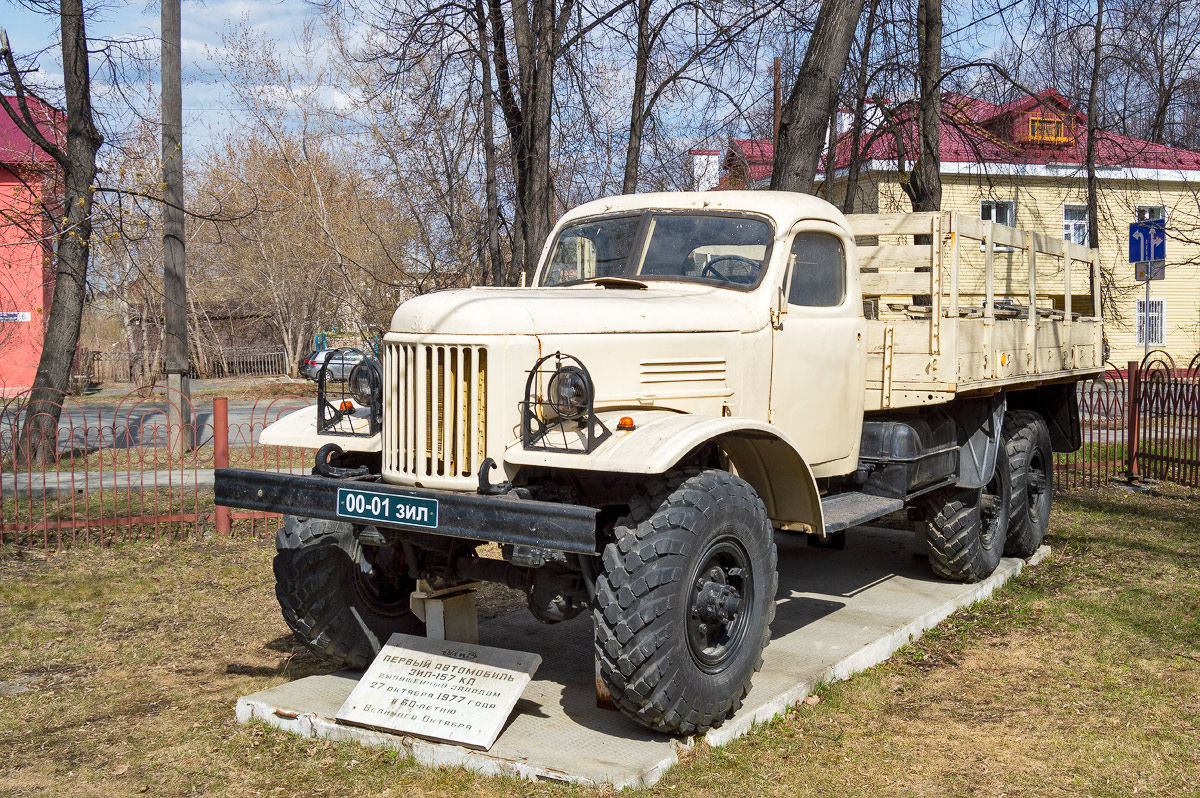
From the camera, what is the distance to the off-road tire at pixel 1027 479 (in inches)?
308

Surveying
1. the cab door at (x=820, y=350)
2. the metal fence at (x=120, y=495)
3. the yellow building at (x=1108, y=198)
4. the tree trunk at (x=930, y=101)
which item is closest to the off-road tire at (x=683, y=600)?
the cab door at (x=820, y=350)

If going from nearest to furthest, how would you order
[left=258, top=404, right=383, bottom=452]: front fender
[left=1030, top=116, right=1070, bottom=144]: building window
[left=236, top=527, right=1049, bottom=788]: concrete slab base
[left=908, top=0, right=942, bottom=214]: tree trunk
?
[left=236, top=527, right=1049, bottom=788]: concrete slab base, [left=258, top=404, right=383, bottom=452]: front fender, [left=908, top=0, right=942, bottom=214]: tree trunk, [left=1030, top=116, right=1070, bottom=144]: building window

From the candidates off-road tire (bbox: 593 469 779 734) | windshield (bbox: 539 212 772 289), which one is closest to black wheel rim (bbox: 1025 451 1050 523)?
windshield (bbox: 539 212 772 289)

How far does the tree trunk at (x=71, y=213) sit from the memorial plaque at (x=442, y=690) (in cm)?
747

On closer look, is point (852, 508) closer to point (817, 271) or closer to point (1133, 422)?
point (817, 271)

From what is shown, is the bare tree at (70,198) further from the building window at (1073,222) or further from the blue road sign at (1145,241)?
the building window at (1073,222)

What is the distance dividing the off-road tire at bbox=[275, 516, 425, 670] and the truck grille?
29.5 inches

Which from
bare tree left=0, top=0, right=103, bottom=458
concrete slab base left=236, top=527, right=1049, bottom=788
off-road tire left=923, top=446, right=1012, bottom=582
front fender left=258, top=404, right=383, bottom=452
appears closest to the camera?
concrete slab base left=236, top=527, right=1049, bottom=788

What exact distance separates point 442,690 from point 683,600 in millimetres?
1221

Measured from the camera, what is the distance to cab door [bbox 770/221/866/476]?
18.3 ft

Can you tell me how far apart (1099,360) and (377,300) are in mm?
12588

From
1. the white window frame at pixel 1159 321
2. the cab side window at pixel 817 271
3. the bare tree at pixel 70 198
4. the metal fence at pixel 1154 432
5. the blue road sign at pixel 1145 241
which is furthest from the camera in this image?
the white window frame at pixel 1159 321

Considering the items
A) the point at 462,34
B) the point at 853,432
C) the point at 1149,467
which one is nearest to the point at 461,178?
the point at 462,34

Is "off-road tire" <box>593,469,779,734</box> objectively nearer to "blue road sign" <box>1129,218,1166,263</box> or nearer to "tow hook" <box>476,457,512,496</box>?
"tow hook" <box>476,457,512,496</box>
